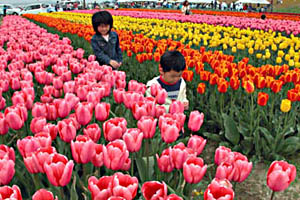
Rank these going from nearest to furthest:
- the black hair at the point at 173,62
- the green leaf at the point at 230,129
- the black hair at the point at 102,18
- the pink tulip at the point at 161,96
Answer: the pink tulip at the point at 161,96, the black hair at the point at 173,62, the green leaf at the point at 230,129, the black hair at the point at 102,18

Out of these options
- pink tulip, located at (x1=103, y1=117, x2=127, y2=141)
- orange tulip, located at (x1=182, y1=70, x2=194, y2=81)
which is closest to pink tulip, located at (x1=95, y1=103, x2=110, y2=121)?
pink tulip, located at (x1=103, y1=117, x2=127, y2=141)

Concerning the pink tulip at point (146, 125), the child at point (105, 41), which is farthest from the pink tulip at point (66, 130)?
the child at point (105, 41)

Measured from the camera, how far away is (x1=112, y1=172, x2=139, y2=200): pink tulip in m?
1.25

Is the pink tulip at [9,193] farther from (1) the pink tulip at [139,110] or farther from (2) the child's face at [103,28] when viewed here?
(2) the child's face at [103,28]

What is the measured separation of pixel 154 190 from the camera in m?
1.33

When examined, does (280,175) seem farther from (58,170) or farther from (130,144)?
(58,170)

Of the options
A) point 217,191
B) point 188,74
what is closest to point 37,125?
point 217,191

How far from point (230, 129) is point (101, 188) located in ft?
9.60

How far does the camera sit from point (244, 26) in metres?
12.8

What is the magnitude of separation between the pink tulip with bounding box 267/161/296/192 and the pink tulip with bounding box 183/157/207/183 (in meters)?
0.33

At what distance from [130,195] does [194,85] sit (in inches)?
163

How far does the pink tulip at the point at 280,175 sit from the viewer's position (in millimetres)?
1519

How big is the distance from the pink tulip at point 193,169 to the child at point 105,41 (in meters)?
4.08

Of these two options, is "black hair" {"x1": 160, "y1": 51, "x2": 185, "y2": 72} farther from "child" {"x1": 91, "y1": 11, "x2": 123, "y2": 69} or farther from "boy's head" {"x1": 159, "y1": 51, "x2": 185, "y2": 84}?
"child" {"x1": 91, "y1": 11, "x2": 123, "y2": 69}
